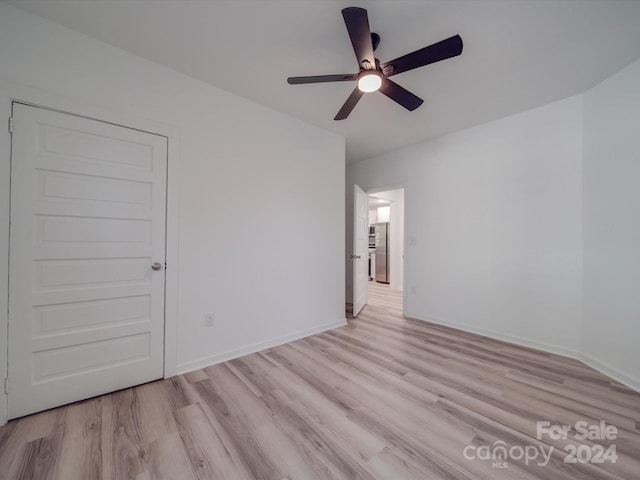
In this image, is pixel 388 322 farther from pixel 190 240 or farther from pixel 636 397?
pixel 190 240

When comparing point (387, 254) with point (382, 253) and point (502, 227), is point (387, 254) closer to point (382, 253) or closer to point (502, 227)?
point (382, 253)

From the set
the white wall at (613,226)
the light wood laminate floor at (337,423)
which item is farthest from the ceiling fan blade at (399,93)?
the light wood laminate floor at (337,423)

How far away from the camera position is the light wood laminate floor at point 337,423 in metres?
1.32

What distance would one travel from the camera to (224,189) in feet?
8.34

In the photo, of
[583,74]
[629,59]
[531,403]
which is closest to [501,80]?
[583,74]

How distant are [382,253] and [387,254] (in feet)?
0.70

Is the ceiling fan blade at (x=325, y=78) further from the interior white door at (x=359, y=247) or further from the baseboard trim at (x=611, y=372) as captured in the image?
the baseboard trim at (x=611, y=372)

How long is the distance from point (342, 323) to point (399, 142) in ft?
9.21

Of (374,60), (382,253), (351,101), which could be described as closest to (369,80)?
(374,60)

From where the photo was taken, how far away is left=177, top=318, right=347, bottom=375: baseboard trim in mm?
2312

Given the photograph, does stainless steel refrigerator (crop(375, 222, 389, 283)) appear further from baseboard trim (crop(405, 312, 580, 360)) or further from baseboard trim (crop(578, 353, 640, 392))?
baseboard trim (crop(578, 353, 640, 392))

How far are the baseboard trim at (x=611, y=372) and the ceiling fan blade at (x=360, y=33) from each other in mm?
3216

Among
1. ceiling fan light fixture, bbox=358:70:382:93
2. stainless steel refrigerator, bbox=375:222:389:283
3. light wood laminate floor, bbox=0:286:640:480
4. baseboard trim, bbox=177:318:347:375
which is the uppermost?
ceiling fan light fixture, bbox=358:70:382:93

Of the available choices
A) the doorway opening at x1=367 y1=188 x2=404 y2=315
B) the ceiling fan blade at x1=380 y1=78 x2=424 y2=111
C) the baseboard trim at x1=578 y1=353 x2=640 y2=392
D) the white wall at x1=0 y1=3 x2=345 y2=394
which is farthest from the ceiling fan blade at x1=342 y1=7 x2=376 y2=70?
the doorway opening at x1=367 y1=188 x2=404 y2=315
